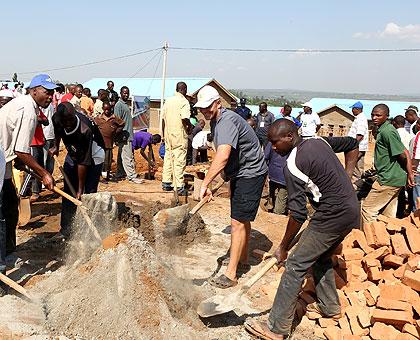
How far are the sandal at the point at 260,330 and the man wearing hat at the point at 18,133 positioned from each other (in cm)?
207

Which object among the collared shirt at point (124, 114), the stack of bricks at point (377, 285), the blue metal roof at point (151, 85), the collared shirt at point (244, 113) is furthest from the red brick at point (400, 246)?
the blue metal roof at point (151, 85)

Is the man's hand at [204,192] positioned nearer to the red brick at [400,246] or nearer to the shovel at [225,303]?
the shovel at [225,303]

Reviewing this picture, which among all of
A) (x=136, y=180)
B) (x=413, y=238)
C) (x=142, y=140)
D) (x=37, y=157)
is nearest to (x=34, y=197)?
(x=37, y=157)

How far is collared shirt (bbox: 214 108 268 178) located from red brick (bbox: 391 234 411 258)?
150 centimetres

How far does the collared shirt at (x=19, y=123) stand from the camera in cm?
401

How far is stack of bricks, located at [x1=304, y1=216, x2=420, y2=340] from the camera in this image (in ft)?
11.7

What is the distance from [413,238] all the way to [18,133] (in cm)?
397

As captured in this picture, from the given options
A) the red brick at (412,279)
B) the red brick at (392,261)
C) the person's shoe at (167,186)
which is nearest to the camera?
the red brick at (412,279)

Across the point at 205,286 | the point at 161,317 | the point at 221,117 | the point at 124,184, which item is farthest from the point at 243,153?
the point at 124,184

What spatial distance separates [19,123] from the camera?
13.2 feet

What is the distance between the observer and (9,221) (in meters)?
4.47

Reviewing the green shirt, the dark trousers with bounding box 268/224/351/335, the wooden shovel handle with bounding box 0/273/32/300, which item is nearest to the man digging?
the dark trousers with bounding box 268/224/351/335

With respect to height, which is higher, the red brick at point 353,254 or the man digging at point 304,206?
the man digging at point 304,206

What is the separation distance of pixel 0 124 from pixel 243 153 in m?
2.34
